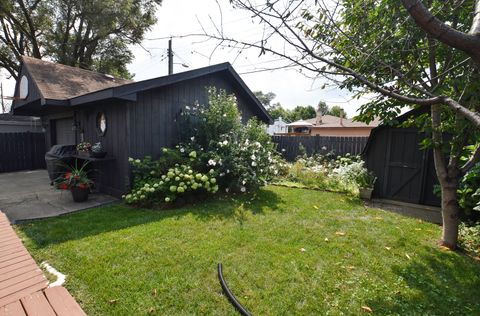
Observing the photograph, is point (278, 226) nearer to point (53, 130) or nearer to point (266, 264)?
point (266, 264)

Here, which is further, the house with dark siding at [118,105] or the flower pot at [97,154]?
the flower pot at [97,154]

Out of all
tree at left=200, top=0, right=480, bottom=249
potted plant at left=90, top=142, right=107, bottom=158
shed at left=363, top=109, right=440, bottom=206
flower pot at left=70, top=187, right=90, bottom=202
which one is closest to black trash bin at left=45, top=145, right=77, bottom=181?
potted plant at left=90, top=142, right=107, bottom=158

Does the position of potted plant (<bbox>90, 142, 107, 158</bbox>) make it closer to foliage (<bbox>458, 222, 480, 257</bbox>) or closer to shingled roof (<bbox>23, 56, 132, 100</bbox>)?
shingled roof (<bbox>23, 56, 132, 100</bbox>)

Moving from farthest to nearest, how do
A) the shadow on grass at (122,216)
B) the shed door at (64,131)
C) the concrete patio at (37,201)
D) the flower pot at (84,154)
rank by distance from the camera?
the shed door at (64,131) < the flower pot at (84,154) < the concrete patio at (37,201) < the shadow on grass at (122,216)

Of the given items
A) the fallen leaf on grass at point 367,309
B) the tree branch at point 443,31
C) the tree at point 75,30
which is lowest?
the fallen leaf on grass at point 367,309

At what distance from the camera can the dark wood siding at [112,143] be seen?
5.25m

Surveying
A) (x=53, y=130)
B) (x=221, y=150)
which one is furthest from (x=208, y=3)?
(x=53, y=130)

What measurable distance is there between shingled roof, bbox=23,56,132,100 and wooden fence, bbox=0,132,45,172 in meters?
3.51

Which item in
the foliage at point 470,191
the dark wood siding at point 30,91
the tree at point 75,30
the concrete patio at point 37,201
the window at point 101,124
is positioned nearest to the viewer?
the foliage at point 470,191

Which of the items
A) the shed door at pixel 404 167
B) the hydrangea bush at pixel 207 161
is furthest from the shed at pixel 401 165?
the hydrangea bush at pixel 207 161

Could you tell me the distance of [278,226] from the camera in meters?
3.76

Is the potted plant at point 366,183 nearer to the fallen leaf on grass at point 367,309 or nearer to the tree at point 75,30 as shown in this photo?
the fallen leaf on grass at point 367,309

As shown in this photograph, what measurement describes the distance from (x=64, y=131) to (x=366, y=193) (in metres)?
9.78

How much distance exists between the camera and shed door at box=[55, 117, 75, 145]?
24.9 ft
